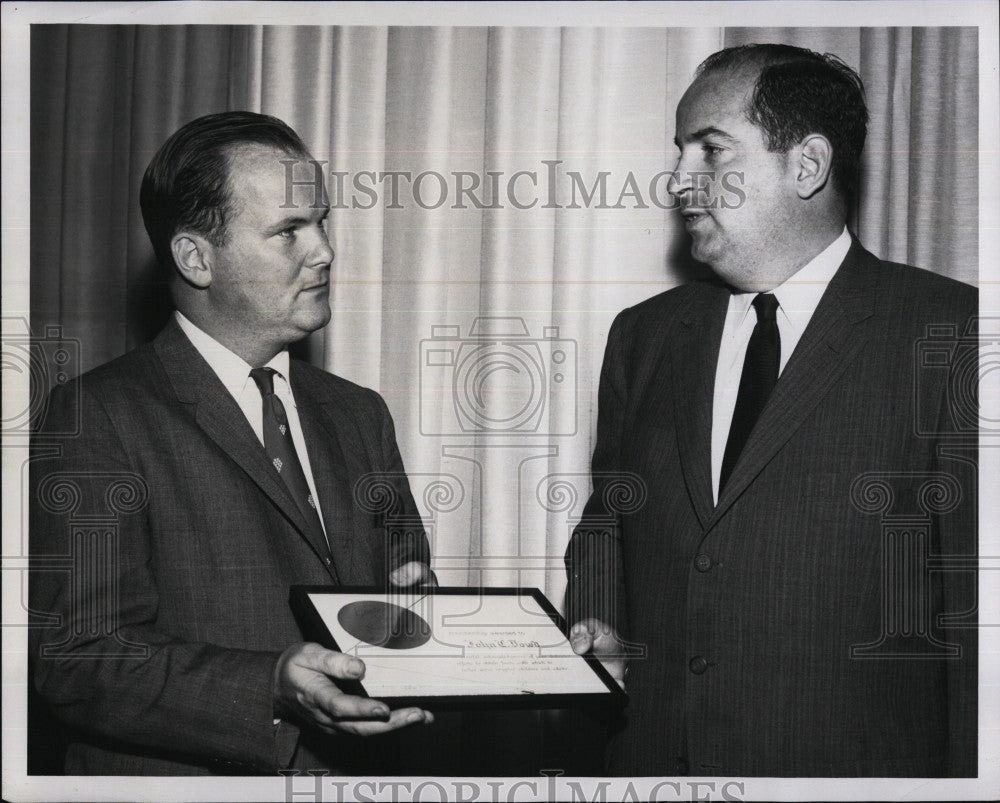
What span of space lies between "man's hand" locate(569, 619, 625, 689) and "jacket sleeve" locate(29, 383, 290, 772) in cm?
55

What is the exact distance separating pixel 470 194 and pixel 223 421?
63cm

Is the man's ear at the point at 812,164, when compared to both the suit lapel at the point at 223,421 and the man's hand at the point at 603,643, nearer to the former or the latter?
the man's hand at the point at 603,643

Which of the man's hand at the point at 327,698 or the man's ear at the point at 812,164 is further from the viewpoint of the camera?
the man's ear at the point at 812,164

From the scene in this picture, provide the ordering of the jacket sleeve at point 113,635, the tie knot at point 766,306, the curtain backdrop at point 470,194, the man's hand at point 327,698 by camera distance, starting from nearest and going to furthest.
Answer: the man's hand at point 327,698 → the jacket sleeve at point 113,635 → the tie knot at point 766,306 → the curtain backdrop at point 470,194

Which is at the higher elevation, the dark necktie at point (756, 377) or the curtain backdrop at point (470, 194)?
the curtain backdrop at point (470, 194)

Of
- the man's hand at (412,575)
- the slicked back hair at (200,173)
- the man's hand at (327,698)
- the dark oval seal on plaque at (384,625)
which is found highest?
the slicked back hair at (200,173)


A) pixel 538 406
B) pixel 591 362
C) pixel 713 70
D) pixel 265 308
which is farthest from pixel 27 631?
pixel 713 70

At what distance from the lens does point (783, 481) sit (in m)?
1.77

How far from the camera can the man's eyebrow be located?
1858mm

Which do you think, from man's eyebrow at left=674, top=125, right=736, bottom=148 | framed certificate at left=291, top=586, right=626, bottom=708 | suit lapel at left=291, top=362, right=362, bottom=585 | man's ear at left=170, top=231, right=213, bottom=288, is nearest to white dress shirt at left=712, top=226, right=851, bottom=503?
man's eyebrow at left=674, top=125, right=736, bottom=148

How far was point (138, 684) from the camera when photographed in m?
1.74

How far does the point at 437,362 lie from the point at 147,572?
641 millimetres

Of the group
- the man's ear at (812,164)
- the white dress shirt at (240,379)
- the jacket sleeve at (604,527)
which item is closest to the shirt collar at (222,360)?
the white dress shirt at (240,379)

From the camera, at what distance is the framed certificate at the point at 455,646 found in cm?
167
